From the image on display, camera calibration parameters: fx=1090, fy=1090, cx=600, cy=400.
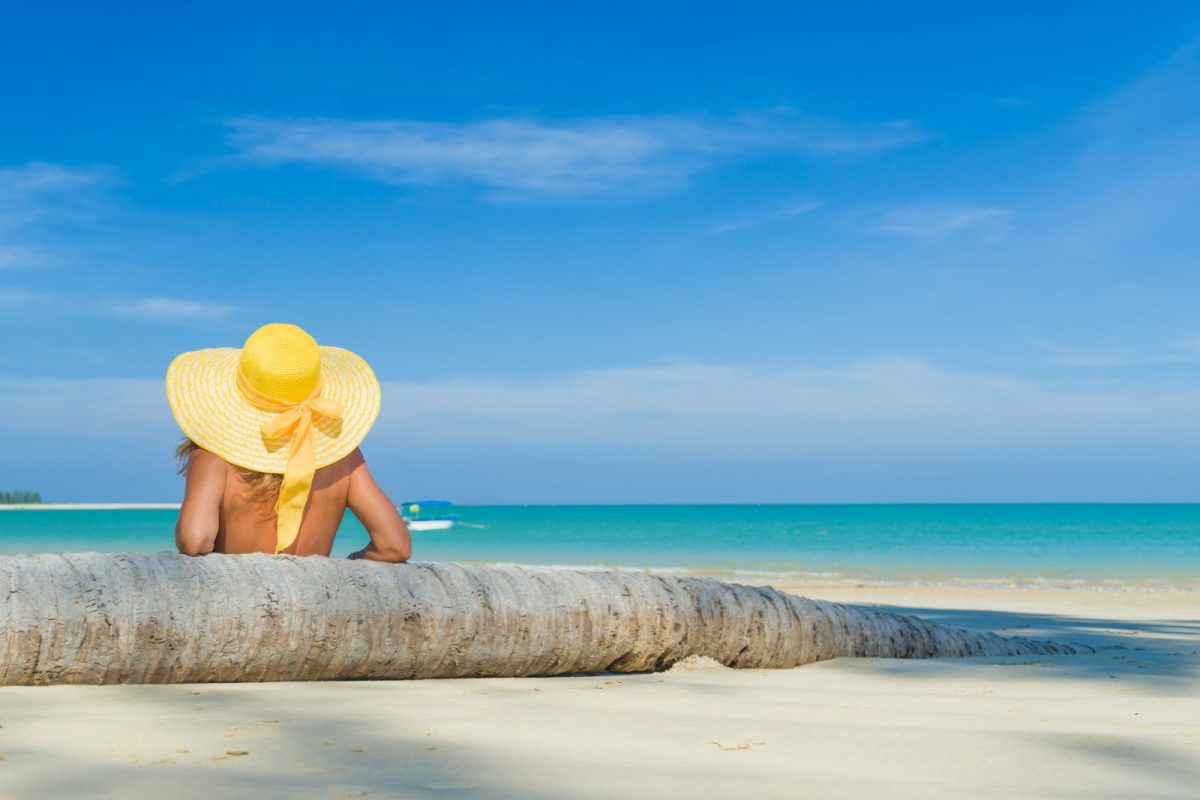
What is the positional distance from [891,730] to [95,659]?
263 cm

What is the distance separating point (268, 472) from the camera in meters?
4.44

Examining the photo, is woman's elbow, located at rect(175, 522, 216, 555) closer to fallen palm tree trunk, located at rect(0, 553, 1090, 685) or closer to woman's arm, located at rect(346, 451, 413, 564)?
fallen palm tree trunk, located at rect(0, 553, 1090, 685)

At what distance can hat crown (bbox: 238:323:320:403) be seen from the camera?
4.43m

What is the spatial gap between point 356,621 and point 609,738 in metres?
1.48

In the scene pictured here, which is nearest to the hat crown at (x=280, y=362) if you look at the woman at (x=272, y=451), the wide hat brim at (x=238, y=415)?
the woman at (x=272, y=451)

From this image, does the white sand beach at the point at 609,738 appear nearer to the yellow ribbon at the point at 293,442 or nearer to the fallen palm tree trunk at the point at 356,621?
the fallen palm tree trunk at the point at 356,621

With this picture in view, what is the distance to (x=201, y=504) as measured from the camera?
433 cm

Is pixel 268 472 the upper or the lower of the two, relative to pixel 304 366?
lower

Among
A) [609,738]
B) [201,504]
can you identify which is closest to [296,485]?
[201,504]

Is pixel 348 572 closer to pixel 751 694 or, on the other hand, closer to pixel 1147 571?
pixel 751 694

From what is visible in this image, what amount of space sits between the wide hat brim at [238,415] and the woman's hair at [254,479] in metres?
0.10

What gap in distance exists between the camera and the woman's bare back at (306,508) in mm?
4391

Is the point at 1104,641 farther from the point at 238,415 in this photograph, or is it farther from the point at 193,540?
the point at 193,540

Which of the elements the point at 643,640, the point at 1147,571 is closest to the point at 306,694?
the point at 643,640
